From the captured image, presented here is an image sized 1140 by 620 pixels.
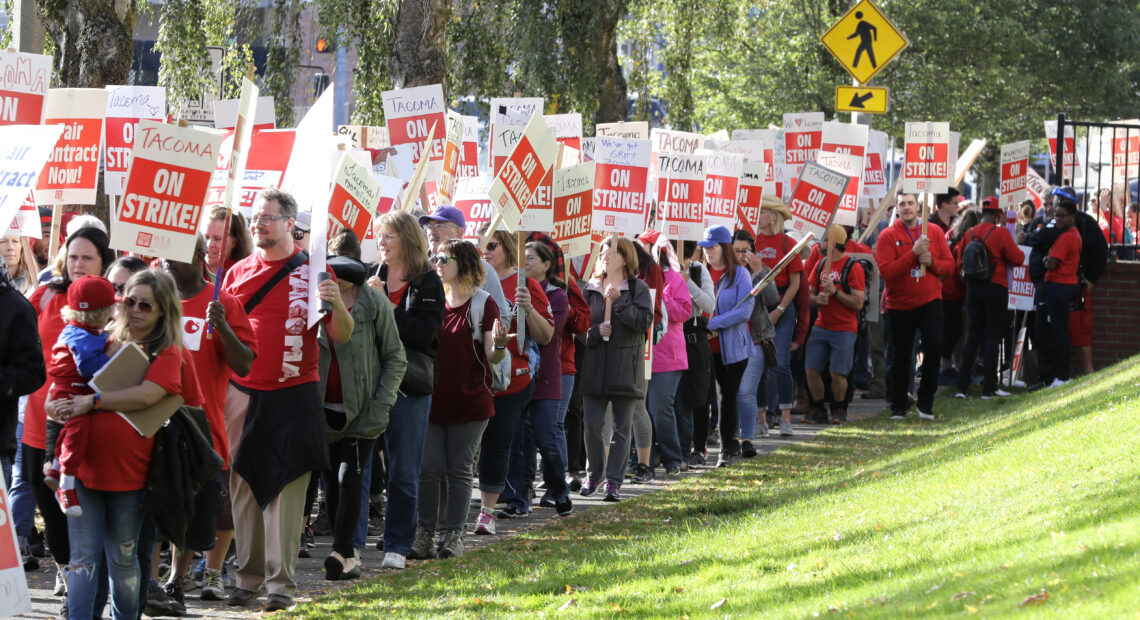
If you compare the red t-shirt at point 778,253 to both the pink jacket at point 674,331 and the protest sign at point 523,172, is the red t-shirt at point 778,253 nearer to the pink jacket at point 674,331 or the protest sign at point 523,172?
the pink jacket at point 674,331

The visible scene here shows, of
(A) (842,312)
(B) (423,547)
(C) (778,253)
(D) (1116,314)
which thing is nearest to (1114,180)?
(D) (1116,314)

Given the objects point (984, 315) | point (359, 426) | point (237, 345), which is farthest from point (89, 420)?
point (984, 315)

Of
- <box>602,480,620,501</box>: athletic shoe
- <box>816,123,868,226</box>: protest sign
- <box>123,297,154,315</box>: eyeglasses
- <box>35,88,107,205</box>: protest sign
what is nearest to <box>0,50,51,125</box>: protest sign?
<box>35,88,107,205</box>: protest sign

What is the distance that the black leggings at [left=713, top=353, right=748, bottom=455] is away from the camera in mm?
13242

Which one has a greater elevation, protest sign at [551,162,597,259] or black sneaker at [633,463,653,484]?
protest sign at [551,162,597,259]

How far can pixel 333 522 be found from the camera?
8.49 meters

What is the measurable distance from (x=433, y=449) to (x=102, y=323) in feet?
9.47

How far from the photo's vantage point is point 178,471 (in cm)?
654

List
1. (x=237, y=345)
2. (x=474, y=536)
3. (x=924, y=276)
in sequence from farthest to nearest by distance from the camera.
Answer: (x=924, y=276)
(x=474, y=536)
(x=237, y=345)

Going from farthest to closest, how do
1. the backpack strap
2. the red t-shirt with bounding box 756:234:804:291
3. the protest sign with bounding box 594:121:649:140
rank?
1. the protest sign with bounding box 594:121:649:140
2. the red t-shirt with bounding box 756:234:804:291
3. the backpack strap

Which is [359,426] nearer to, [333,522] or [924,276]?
[333,522]

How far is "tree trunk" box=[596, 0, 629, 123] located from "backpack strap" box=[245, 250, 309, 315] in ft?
52.6

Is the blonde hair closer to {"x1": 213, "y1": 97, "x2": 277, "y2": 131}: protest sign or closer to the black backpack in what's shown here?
{"x1": 213, "y1": 97, "x2": 277, "y2": 131}: protest sign

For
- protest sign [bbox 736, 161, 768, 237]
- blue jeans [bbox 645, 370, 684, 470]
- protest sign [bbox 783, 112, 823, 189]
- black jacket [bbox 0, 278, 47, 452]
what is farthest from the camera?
protest sign [bbox 783, 112, 823, 189]
